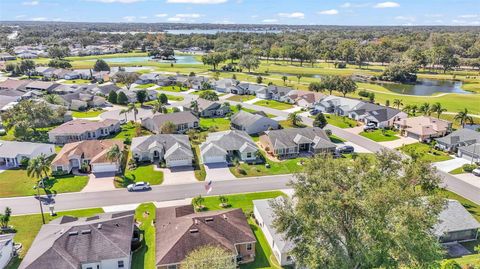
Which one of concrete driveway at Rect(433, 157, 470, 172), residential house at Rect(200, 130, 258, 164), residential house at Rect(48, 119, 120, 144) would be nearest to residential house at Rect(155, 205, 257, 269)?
residential house at Rect(200, 130, 258, 164)

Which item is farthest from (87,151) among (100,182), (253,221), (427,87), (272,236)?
(427,87)

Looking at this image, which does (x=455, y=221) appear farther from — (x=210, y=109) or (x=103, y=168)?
(x=210, y=109)

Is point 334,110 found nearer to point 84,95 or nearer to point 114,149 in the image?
point 114,149

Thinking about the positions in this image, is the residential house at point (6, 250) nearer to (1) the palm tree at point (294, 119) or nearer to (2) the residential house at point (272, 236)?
(2) the residential house at point (272, 236)

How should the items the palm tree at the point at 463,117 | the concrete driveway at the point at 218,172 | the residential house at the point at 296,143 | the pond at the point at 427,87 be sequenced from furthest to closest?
the pond at the point at 427,87 < the palm tree at the point at 463,117 < the residential house at the point at 296,143 < the concrete driveway at the point at 218,172

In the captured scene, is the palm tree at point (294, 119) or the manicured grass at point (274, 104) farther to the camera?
the manicured grass at point (274, 104)

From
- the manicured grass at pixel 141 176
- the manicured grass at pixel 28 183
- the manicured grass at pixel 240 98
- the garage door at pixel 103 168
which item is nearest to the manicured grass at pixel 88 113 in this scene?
the manicured grass at pixel 28 183
